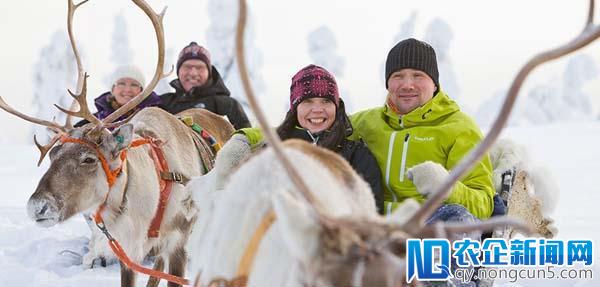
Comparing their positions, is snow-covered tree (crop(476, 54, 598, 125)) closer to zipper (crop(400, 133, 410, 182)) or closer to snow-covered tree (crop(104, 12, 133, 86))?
snow-covered tree (crop(104, 12, 133, 86))

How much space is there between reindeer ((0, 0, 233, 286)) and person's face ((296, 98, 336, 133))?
114 centimetres

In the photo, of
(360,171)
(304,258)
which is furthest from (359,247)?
(360,171)

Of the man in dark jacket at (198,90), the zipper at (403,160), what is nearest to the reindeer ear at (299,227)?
the zipper at (403,160)

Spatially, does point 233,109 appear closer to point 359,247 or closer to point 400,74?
point 400,74

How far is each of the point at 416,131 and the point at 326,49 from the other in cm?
2410

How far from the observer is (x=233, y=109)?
20.1ft

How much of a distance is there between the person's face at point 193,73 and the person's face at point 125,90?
596mm

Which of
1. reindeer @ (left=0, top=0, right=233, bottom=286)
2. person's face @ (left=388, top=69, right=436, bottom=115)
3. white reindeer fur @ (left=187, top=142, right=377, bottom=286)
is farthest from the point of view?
reindeer @ (left=0, top=0, right=233, bottom=286)

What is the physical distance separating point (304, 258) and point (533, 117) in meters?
33.6

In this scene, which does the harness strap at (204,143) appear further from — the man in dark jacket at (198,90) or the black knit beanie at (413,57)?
the black knit beanie at (413,57)

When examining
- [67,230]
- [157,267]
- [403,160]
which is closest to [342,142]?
[403,160]

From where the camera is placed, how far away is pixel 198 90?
593 centimetres

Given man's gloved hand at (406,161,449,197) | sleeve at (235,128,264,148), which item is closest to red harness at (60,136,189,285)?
sleeve at (235,128,264,148)

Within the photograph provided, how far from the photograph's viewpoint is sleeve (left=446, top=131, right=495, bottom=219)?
9.16 feet
